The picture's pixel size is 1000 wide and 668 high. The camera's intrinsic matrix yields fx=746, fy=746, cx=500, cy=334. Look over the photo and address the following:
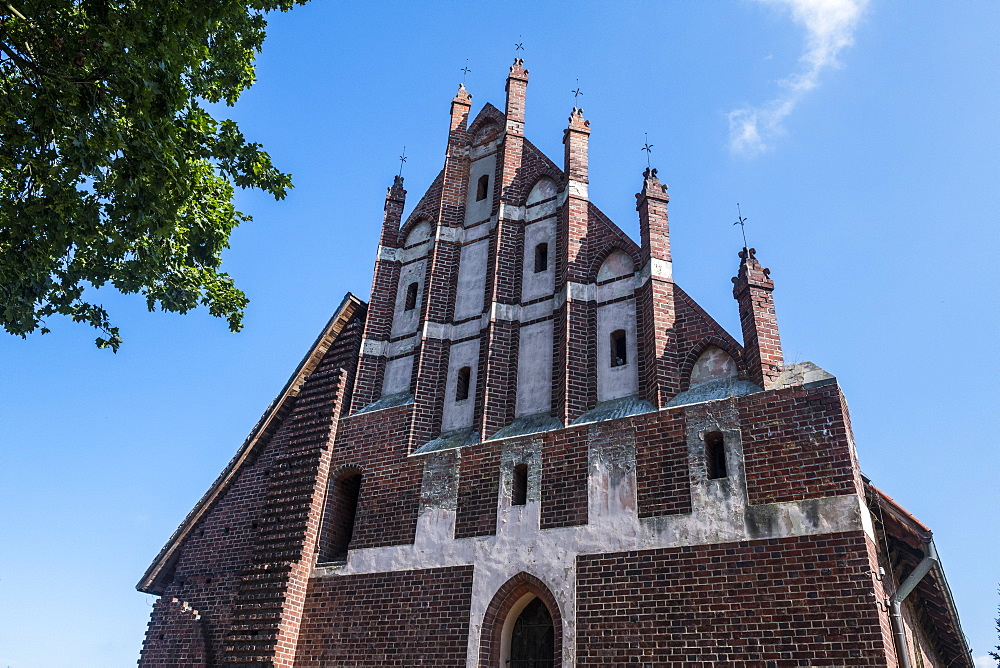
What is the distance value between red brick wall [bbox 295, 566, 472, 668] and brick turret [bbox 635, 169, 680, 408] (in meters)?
3.84

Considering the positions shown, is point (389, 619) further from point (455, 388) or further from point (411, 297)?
point (411, 297)

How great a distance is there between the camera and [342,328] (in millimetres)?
14836

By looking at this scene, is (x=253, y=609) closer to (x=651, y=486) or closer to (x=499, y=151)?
(x=651, y=486)

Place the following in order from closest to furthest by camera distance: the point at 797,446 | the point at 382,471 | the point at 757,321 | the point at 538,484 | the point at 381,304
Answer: the point at 797,446
the point at 757,321
the point at 538,484
the point at 382,471
the point at 381,304

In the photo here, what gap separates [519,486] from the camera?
1107cm

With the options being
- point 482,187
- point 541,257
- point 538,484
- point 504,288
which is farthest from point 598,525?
point 482,187

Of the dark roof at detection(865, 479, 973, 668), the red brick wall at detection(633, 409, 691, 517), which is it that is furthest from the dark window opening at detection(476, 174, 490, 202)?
the dark roof at detection(865, 479, 973, 668)

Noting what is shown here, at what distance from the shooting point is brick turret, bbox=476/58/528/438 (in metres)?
12.2

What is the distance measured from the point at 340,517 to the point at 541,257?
5764mm

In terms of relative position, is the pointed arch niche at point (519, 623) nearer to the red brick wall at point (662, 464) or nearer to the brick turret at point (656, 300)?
the red brick wall at point (662, 464)

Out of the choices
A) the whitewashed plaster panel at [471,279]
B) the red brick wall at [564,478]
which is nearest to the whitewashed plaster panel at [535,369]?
the red brick wall at [564,478]

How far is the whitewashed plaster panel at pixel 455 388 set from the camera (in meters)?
12.6

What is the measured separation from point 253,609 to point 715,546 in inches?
288

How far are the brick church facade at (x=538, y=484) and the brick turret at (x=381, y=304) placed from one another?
44mm
